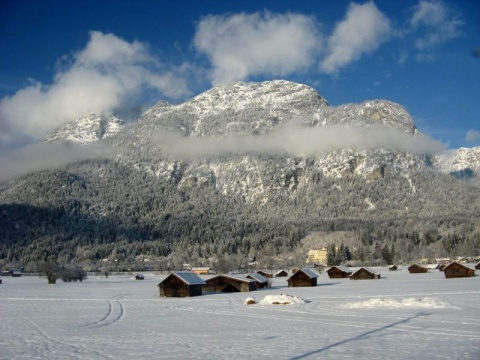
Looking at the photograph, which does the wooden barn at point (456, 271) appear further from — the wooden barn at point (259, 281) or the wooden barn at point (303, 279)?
the wooden barn at point (259, 281)

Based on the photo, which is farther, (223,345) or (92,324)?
(92,324)

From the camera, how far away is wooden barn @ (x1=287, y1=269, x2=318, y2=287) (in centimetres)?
8150

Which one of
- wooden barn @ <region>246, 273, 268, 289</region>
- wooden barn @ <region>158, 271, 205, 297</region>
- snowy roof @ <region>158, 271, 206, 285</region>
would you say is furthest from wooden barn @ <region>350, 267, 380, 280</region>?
wooden barn @ <region>158, 271, 205, 297</region>

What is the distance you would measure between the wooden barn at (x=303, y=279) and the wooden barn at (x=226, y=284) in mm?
11658

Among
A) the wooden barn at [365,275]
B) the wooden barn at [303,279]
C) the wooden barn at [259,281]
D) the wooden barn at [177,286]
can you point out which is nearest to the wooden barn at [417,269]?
the wooden barn at [365,275]

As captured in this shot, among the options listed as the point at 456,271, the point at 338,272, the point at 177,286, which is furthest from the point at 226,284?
the point at 338,272

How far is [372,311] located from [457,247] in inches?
6161

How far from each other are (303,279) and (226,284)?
1532cm

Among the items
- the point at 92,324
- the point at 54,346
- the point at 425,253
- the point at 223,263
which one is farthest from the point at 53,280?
the point at 425,253

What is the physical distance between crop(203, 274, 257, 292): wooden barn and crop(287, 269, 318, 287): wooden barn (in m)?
11.7

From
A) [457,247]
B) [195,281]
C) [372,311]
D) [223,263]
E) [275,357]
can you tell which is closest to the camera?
[275,357]

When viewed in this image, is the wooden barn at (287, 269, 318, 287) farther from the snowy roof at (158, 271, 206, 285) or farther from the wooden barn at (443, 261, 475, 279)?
the wooden barn at (443, 261, 475, 279)

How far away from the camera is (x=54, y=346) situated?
878 inches

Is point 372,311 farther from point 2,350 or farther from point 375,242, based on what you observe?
point 375,242
